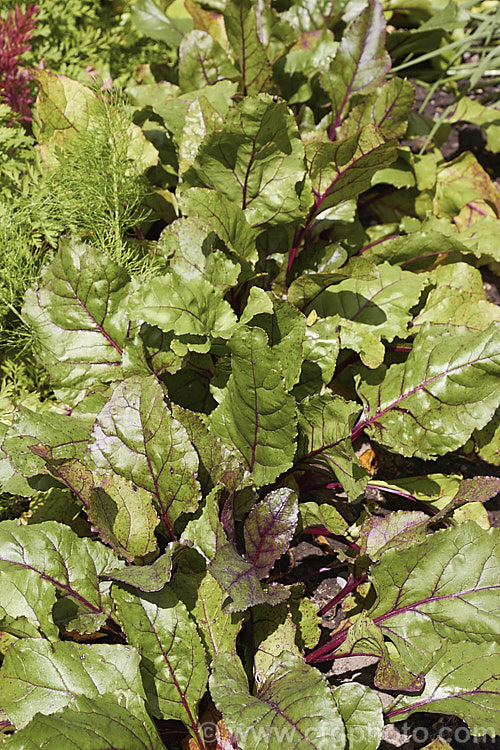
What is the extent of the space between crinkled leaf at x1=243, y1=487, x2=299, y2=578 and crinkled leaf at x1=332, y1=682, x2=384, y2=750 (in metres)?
0.32

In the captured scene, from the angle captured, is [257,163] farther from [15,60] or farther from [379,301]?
[15,60]

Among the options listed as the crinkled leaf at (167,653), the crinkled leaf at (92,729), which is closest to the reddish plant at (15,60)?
the crinkled leaf at (167,653)

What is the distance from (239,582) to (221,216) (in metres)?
0.99

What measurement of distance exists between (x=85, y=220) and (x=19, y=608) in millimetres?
1169

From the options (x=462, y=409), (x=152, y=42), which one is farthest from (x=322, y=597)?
(x=152, y=42)

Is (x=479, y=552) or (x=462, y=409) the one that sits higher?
(x=462, y=409)

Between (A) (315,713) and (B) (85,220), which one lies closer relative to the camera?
(A) (315,713)

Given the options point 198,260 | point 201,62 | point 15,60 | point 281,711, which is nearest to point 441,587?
point 281,711

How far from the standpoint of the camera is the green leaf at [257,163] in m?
1.66

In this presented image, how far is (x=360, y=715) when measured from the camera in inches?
50.8

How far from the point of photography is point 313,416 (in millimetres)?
1678

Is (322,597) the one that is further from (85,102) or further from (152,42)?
(152,42)

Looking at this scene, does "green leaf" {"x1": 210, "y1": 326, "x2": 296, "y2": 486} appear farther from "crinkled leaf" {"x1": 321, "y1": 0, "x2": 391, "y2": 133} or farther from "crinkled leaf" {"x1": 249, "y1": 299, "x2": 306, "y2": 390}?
"crinkled leaf" {"x1": 321, "y1": 0, "x2": 391, "y2": 133}

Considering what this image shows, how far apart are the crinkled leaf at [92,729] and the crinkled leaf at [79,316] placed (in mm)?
881
